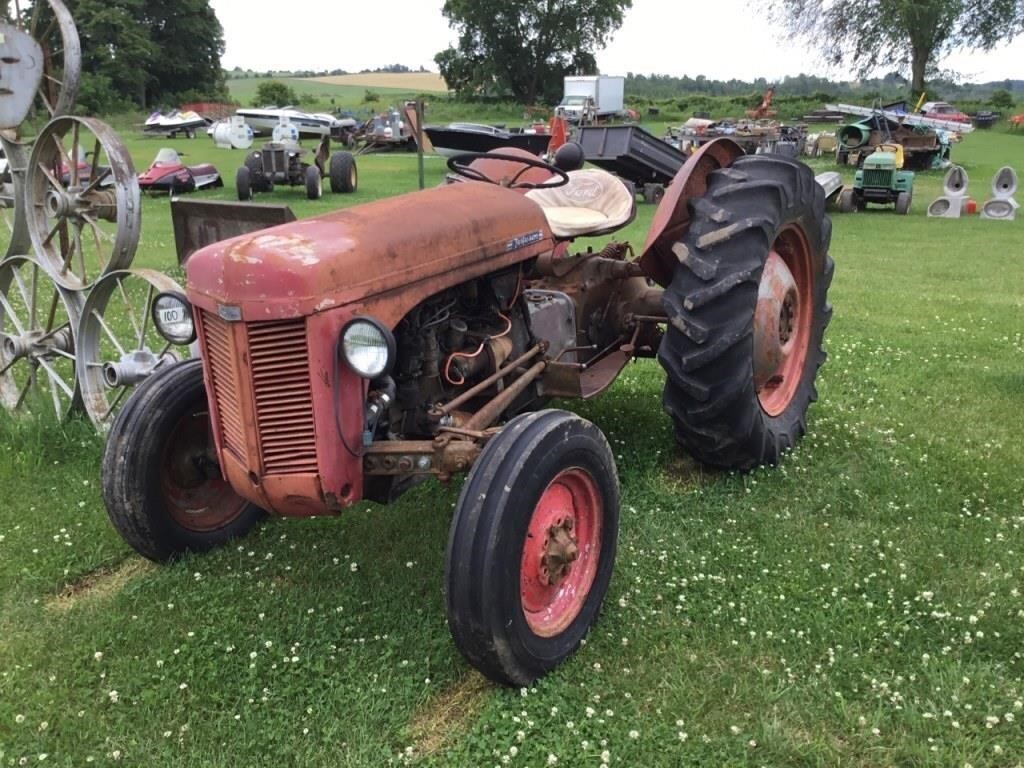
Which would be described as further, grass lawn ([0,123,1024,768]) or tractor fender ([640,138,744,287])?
tractor fender ([640,138,744,287])

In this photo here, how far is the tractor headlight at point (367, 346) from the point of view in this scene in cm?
232

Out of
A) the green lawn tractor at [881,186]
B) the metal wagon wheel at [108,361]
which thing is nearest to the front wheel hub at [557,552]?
the metal wagon wheel at [108,361]

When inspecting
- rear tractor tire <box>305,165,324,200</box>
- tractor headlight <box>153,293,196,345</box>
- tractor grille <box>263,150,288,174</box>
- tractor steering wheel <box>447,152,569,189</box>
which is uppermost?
tractor steering wheel <box>447,152,569,189</box>

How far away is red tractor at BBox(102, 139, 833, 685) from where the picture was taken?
2352 mm

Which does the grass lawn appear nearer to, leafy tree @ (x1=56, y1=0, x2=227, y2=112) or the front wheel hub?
the front wheel hub

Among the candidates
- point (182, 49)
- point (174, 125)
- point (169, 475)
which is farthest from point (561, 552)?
point (182, 49)

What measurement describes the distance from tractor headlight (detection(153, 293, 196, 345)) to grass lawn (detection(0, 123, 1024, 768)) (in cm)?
94

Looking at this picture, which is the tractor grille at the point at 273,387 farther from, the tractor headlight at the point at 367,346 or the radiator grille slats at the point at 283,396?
the tractor headlight at the point at 367,346

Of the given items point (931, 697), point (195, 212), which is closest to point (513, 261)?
point (931, 697)

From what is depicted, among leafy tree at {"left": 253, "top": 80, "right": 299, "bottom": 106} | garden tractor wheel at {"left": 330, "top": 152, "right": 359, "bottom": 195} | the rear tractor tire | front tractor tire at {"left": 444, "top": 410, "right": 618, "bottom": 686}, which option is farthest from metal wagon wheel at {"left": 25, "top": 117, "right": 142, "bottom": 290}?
leafy tree at {"left": 253, "top": 80, "right": 299, "bottom": 106}

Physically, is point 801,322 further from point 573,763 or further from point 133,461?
point 133,461

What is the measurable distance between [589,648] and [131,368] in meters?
2.48

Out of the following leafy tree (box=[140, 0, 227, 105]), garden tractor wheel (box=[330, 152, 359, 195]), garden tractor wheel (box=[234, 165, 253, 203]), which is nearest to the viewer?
garden tractor wheel (box=[234, 165, 253, 203])

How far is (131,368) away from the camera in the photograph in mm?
3854
